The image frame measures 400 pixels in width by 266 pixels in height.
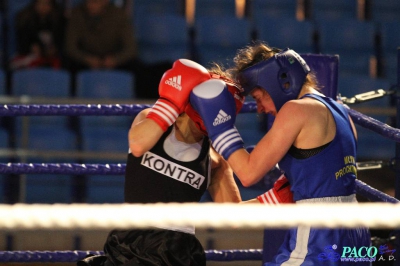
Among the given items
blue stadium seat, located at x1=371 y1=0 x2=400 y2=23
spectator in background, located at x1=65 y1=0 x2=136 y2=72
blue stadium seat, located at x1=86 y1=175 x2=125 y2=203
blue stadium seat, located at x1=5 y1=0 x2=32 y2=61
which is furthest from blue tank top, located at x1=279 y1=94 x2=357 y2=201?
blue stadium seat, located at x1=371 y1=0 x2=400 y2=23

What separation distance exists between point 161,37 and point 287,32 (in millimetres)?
1078

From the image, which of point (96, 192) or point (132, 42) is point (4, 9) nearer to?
point (132, 42)

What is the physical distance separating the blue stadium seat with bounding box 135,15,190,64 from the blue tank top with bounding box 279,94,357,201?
11.2 ft

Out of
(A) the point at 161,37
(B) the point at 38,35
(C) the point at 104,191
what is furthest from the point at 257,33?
(C) the point at 104,191

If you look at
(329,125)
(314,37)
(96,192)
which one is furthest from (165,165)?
(314,37)

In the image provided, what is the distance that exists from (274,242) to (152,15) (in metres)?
3.27

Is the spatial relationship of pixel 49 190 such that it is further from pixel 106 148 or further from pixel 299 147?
pixel 299 147

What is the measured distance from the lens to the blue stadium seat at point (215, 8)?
5.95 meters

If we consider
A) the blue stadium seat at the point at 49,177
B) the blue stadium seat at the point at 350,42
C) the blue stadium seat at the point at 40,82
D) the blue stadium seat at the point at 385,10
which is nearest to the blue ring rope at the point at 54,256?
the blue stadium seat at the point at 49,177

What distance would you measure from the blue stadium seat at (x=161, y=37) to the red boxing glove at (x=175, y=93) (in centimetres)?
327

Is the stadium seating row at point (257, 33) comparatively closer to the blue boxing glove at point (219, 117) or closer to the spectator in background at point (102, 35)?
the spectator in background at point (102, 35)

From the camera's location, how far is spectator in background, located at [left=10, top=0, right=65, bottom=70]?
511 cm

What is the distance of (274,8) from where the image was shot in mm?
6074

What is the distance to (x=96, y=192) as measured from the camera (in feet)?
14.9
